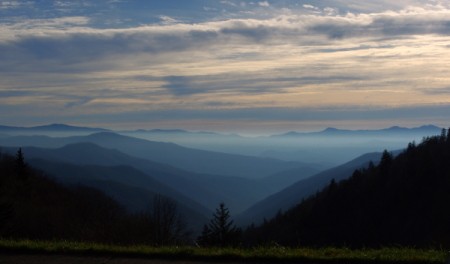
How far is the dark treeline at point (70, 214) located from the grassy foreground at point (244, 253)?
16.3m

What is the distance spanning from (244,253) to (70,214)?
5818 centimetres

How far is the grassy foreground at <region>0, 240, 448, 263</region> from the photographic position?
29.2ft

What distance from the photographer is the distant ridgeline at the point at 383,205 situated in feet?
331

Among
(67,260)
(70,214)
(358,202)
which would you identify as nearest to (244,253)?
(67,260)

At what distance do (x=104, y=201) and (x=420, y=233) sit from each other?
2236 inches

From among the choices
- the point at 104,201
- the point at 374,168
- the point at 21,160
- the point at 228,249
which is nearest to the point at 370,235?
the point at 374,168

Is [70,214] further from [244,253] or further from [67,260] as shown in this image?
[244,253]

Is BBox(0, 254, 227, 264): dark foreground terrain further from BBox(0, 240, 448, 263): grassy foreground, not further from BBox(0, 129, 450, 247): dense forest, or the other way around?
BBox(0, 129, 450, 247): dense forest

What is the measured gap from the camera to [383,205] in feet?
368

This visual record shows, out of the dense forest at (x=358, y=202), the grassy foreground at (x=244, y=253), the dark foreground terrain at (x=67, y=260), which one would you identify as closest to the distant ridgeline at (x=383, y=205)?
the dense forest at (x=358, y=202)

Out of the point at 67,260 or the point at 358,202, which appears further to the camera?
the point at 358,202

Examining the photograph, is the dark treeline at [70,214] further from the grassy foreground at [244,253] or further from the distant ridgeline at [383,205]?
the distant ridgeline at [383,205]

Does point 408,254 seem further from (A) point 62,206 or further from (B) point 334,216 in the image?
(B) point 334,216

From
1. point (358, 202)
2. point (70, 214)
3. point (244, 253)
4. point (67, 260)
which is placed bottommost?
point (358, 202)
